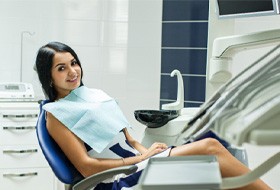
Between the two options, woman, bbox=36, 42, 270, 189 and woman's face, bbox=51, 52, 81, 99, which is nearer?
woman, bbox=36, 42, 270, 189

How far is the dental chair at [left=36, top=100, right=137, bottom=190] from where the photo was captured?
2.04m

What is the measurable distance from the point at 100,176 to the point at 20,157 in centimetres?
185

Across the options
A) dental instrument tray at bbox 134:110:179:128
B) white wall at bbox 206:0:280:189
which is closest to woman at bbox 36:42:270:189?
dental instrument tray at bbox 134:110:179:128

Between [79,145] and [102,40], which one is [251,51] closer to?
[102,40]

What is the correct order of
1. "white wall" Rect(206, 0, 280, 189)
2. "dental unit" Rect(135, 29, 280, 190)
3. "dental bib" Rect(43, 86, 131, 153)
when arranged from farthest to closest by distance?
"white wall" Rect(206, 0, 280, 189) → "dental bib" Rect(43, 86, 131, 153) → "dental unit" Rect(135, 29, 280, 190)

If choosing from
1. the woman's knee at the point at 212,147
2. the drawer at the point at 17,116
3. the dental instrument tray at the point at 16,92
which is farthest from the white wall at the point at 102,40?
the woman's knee at the point at 212,147

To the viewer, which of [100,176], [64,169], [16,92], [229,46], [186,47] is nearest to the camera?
[100,176]

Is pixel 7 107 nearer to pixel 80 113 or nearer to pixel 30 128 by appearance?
pixel 30 128

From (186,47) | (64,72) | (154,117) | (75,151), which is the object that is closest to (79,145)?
(75,151)

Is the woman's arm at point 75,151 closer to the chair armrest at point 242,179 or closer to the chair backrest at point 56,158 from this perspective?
the chair backrest at point 56,158

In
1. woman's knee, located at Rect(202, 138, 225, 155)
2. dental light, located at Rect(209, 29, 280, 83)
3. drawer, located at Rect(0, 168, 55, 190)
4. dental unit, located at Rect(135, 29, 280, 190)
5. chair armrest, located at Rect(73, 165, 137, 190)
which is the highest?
dental light, located at Rect(209, 29, 280, 83)

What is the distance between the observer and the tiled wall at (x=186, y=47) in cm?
420

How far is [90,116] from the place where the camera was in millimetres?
2486

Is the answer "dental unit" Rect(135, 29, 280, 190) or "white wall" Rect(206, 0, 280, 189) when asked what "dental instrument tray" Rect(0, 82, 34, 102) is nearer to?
"white wall" Rect(206, 0, 280, 189)
